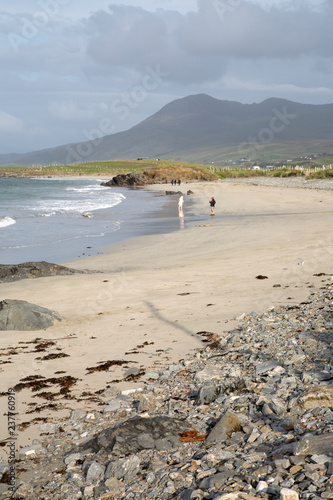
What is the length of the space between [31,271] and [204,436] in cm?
1305

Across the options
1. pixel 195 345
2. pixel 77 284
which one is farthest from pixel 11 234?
pixel 195 345

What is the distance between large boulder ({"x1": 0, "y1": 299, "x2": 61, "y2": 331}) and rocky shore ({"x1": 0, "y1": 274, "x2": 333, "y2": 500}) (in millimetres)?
3741

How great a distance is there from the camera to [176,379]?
7957mm

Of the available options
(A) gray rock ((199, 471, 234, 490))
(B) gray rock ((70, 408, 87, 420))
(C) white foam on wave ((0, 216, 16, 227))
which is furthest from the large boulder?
(C) white foam on wave ((0, 216, 16, 227))

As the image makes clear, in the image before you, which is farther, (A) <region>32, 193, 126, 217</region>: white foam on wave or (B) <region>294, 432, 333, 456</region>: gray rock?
(A) <region>32, 193, 126, 217</region>: white foam on wave

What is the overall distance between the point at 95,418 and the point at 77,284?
9.12 m

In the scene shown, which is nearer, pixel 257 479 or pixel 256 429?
pixel 257 479

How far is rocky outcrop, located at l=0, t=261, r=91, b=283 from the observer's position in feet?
57.0

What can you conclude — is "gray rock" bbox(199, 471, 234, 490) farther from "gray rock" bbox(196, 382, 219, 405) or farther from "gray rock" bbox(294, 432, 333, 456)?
"gray rock" bbox(196, 382, 219, 405)

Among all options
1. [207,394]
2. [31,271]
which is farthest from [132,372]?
[31,271]

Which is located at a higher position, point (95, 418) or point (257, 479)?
point (257, 479)

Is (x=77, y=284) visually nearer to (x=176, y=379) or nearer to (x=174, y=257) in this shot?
(x=174, y=257)

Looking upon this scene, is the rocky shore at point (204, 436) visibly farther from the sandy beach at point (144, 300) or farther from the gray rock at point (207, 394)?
the sandy beach at point (144, 300)

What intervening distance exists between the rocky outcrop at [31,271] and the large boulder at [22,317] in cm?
583
